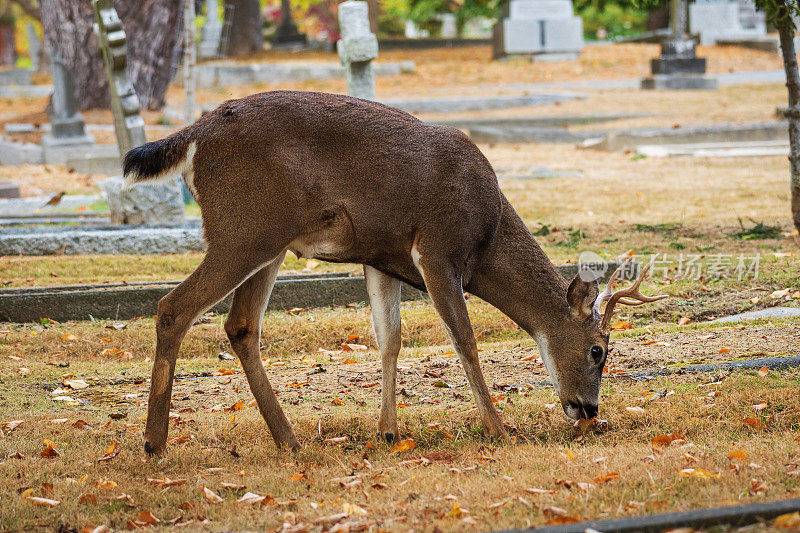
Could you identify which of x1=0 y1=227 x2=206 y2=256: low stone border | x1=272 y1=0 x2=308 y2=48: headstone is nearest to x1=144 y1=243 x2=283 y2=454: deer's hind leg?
x1=0 y1=227 x2=206 y2=256: low stone border

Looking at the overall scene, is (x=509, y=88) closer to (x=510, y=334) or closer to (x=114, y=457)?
(x=510, y=334)

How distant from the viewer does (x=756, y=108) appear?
22219 mm

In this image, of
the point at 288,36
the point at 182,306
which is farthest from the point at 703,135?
the point at 288,36

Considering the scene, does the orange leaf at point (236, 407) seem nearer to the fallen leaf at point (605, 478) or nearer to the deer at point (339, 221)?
the deer at point (339, 221)

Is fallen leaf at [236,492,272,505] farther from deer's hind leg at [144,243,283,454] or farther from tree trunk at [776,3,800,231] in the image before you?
tree trunk at [776,3,800,231]

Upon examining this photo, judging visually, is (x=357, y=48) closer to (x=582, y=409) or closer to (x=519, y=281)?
(x=519, y=281)

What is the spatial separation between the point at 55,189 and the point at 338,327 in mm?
10023

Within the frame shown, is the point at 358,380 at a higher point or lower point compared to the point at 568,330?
lower

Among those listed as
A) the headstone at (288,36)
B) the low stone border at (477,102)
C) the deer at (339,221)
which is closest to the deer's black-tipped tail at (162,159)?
the deer at (339,221)

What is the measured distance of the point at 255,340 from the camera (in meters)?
5.27

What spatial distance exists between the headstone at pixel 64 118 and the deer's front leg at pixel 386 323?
15585 millimetres

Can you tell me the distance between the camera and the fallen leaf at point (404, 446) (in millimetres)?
5141

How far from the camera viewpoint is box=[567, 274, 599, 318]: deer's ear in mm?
5266

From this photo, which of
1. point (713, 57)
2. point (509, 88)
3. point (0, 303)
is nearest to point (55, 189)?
point (0, 303)
